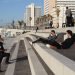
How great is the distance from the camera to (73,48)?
13227 mm

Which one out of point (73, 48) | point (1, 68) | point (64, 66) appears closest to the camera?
point (64, 66)

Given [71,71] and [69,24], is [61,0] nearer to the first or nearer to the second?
[69,24]

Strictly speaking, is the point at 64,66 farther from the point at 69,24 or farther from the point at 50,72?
the point at 69,24

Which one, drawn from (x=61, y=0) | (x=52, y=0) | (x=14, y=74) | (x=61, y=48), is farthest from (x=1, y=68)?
(x=52, y=0)

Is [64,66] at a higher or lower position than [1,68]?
higher

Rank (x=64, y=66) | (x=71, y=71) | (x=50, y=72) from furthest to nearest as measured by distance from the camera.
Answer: (x=50, y=72), (x=64, y=66), (x=71, y=71)

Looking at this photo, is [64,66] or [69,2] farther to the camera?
[69,2]

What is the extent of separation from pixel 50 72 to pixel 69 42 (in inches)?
175

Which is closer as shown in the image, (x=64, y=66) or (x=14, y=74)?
(x=64, y=66)

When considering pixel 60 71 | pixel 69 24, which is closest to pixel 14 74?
pixel 60 71

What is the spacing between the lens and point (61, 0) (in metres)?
149

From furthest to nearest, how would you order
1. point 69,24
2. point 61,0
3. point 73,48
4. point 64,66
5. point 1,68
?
point 61,0 < point 69,24 < point 1,68 < point 73,48 < point 64,66

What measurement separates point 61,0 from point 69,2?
6301mm

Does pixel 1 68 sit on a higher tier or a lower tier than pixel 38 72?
lower
